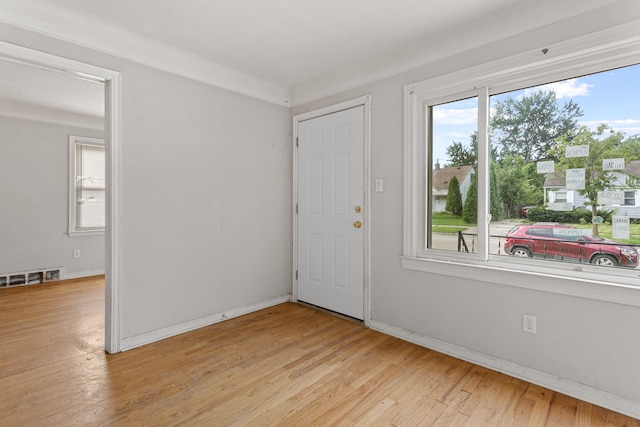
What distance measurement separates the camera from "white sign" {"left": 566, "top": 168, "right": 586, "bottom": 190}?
211 centimetres

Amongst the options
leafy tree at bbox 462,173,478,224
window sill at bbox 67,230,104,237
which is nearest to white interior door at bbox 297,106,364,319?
leafy tree at bbox 462,173,478,224

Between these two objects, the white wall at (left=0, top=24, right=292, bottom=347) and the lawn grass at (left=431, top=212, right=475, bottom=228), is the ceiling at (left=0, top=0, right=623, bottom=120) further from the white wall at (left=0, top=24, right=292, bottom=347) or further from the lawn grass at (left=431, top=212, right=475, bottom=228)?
the lawn grass at (left=431, top=212, right=475, bottom=228)

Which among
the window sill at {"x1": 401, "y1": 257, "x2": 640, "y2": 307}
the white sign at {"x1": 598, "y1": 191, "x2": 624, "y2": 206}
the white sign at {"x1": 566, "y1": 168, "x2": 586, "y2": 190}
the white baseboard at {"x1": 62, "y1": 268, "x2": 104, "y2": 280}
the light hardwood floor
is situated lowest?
the light hardwood floor

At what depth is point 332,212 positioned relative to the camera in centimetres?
346

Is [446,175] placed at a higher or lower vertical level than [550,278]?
higher

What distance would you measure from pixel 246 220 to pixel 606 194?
2945 mm

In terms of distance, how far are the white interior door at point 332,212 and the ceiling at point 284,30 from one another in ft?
1.75

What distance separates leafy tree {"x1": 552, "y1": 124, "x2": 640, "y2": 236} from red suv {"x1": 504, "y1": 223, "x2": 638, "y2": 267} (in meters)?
0.09

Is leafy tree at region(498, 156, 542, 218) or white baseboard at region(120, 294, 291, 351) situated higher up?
leafy tree at region(498, 156, 542, 218)

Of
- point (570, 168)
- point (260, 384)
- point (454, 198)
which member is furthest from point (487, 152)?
point (260, 384)

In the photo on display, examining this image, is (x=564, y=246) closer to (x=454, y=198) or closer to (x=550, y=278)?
(x=550, y=278)

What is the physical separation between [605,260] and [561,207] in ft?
1.31

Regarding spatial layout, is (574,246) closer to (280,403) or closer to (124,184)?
(280,403)

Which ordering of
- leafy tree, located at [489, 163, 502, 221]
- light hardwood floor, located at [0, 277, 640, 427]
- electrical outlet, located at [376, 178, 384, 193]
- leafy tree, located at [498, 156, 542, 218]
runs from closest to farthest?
light hardwood floor, located at [0, 277, 640, 427], leafy tree, located at [498, 156, 542, 218], leafy tree, located at [489, 163, 502, 221], electrical outlet, located at [376, 178, 384, 193]
